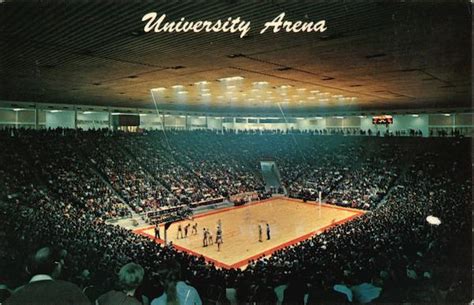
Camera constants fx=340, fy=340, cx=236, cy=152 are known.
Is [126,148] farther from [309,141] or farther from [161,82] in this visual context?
[309,141]

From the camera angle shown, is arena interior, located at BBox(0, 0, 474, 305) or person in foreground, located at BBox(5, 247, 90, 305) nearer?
person in foreground, located at BBox(5, 247, 90, 305)

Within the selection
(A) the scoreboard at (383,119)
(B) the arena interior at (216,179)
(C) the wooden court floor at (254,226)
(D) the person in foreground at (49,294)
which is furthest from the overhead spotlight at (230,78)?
(A) the scoreboard at (383,119)

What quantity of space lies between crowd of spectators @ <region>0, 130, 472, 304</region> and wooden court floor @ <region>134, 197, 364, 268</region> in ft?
7.27

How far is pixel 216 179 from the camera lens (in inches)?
1321

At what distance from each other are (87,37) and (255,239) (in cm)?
1566

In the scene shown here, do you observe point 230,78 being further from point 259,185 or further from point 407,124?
point 407,124

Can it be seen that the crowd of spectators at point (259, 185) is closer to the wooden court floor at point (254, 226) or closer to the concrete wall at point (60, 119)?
the wooden court floor at point (254, 226)

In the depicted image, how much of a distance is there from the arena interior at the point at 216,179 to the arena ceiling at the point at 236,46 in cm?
6

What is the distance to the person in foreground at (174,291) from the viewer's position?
5020mm

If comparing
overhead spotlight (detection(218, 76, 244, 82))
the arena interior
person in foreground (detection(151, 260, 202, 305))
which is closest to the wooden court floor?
the arena interior

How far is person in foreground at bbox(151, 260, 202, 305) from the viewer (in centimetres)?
502

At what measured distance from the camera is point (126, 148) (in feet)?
106

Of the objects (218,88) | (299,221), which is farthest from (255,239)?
(218,88)

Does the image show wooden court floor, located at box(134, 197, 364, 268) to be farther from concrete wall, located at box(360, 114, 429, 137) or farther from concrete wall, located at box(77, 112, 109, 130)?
concrete wall, located at box(360, 114, 429, 137)
